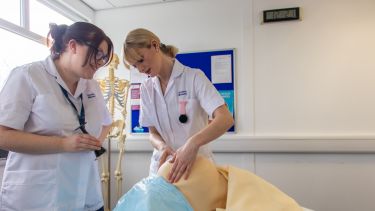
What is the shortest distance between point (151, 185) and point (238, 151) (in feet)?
5.25

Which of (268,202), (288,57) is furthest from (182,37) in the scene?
(268,202)

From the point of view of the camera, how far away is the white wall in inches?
91.4

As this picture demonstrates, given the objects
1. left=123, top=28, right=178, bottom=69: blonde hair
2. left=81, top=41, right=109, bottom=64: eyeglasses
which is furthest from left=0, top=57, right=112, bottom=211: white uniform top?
left=123, top=28, right=178, bottom=69: blonde hair

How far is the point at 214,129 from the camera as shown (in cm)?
117

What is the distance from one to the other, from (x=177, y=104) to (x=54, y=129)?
0.57 m

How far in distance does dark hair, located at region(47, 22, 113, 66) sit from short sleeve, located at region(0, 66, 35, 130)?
0.18 meters

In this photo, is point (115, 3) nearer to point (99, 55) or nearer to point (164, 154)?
point (99, 55)

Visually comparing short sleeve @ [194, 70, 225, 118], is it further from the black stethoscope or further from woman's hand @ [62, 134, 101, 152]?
woman's hand @ [62, 134, 101, 152]

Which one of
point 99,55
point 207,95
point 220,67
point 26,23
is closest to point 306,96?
point 220,67

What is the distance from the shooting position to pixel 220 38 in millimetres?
2613

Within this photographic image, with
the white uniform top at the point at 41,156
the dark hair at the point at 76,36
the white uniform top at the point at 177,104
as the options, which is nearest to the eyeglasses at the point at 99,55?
the dark hair at the point at 76,36

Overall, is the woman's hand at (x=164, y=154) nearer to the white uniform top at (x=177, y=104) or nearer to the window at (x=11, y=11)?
the white uniform top at (x=177, y=104)

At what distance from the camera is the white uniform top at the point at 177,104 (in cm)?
137

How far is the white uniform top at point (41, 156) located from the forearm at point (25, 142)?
0.10 ft
